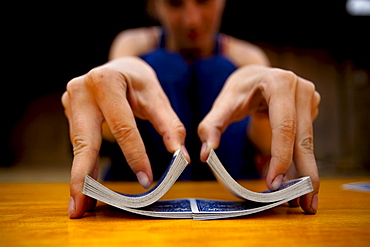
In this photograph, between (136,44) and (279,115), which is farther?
(136,44)

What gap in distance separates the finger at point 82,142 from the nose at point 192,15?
2.44ft

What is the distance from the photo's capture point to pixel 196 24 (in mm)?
1321

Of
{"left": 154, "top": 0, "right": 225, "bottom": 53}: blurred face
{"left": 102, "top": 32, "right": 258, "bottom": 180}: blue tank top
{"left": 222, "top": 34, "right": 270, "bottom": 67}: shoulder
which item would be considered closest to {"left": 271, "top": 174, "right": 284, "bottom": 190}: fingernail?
{"left": 102, "top": 32, "right": 258, "bottom": 180}: blue tank top

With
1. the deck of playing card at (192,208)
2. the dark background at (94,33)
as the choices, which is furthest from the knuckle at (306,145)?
the dark background at (94,33)

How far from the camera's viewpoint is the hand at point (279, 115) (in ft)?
2.01

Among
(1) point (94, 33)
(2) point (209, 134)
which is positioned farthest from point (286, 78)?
(1) point (94, 33)

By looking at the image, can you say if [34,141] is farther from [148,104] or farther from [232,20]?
[148,104]

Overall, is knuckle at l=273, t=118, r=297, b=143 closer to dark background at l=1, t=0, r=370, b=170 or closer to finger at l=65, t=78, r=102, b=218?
finger at l=65, t=78, r=102, b=218

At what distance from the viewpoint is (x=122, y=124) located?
0.63 meters

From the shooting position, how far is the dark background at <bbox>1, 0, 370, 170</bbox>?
20.0ft

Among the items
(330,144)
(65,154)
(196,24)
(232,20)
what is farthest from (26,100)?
(196,24)

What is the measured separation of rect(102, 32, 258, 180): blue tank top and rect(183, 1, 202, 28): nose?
0.44ft

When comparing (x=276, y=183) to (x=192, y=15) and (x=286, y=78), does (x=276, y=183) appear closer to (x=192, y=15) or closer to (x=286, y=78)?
(x=286, y=78)

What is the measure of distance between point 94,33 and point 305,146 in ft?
22.3
